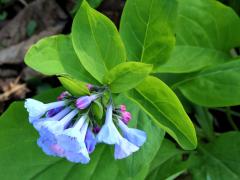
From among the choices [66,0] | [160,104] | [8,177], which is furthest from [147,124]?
[66,0]

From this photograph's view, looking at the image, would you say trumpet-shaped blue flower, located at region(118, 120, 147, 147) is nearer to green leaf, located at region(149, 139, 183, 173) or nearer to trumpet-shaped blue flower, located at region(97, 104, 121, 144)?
trumpet-shaped blue flower, located at region(97, 104, 121, 144)

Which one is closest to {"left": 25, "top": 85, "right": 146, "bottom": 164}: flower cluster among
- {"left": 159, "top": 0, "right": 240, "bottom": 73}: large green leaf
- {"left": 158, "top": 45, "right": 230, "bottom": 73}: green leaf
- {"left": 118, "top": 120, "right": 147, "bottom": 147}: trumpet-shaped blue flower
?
{"left": 118, "top": 120, "right": 147, "bottom": 147}: trumpet-shaped blue flower

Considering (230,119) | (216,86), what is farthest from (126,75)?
(230,119)

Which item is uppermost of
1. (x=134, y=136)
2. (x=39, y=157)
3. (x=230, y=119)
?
(x=134, y=136)

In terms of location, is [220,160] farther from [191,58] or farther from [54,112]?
[54,112]

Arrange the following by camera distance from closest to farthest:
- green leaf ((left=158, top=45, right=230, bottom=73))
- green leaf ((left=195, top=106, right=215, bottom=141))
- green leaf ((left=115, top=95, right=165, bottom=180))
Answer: green leaf ((left=115, top=95, right=165, bottom=180)) → green leaf ((left=158, top=45, right=230, bottom=73)) → green leaf ((left=195, top=106, right=215, bottom=141))

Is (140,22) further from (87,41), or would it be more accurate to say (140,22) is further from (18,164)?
(18,164)

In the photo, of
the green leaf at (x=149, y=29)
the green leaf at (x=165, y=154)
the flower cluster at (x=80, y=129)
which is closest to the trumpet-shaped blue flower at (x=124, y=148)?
the flower cluster at (x=80, y=129)
